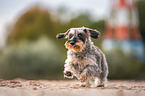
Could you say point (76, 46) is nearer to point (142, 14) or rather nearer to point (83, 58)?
point (83, 58)

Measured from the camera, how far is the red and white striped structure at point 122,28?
2483cm

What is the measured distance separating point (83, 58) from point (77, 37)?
485 millimetres

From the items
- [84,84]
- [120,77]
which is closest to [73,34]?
[84,84]

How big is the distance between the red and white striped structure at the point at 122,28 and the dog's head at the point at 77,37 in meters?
18.4

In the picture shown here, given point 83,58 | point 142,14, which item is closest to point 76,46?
point 83,58

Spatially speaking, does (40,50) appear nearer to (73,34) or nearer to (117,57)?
(117,57)

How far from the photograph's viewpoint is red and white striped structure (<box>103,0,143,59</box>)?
24828 millimetres

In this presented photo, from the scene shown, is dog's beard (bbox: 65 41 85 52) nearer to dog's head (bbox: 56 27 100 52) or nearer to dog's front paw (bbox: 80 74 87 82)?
dog's head (bbox: 56 27 100 52)

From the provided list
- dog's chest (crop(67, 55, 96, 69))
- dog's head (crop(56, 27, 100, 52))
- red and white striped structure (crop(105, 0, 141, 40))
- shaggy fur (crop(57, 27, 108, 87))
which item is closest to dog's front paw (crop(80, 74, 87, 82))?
shaggy fur (crop(57, 27, 108, 87))

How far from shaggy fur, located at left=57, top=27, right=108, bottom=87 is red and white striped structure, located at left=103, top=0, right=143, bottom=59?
1823 centimetres

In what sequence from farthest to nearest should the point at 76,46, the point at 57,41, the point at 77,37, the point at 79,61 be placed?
the point at 57,41 → the point at 79,61 → the point at 77,37 → the point at 76,46

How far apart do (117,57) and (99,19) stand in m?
11.6

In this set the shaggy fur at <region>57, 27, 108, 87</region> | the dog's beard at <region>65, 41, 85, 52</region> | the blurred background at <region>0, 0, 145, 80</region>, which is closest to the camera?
the dog's beard at <region>65, 41, 85, 52</region>

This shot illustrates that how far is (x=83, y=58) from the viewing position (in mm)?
5320
